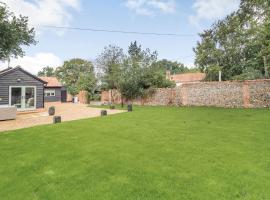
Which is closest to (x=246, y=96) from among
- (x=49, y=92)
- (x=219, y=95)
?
(x=219, y=95)

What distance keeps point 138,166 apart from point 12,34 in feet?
35.5

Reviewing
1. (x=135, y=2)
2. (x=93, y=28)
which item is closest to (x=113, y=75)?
(x=93, y=28)

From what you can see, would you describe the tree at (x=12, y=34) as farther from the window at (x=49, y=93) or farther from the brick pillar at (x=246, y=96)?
the window at (x=49, y=93)

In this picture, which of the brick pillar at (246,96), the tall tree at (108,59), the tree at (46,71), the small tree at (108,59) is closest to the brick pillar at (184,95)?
the brick pillar at (246,96)

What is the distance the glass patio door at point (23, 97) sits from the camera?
60.0 ft

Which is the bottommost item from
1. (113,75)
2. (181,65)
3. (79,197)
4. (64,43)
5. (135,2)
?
(79,197)

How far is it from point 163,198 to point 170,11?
17009mm

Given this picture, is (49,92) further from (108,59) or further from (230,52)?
(230,52)

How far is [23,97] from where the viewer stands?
18.6 m

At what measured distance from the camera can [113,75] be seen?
902 inches

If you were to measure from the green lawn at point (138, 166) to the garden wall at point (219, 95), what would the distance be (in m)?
9.56

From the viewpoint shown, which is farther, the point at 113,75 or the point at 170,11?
the point at 113,75

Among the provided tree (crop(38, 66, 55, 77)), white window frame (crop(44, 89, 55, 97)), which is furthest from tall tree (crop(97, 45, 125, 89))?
tree (crop(38, 66, 55, 77))

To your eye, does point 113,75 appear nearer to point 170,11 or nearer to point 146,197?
point 170,11
